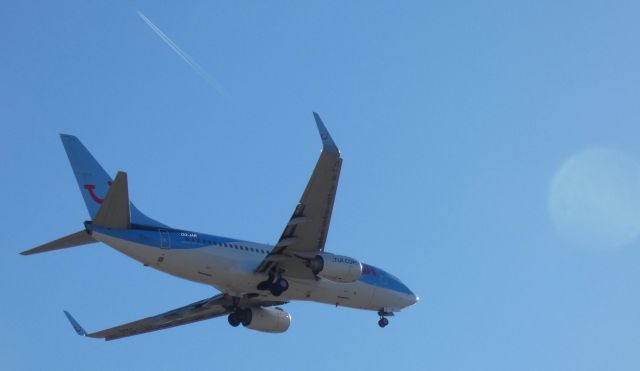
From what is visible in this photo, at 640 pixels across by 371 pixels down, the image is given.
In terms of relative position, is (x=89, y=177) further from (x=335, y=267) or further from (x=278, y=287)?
(x=335, y=267)

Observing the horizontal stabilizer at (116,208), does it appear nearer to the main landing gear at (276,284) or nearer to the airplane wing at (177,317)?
the main landing gear at (276,284)

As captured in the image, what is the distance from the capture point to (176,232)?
143 feet

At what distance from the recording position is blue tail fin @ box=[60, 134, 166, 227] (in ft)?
143

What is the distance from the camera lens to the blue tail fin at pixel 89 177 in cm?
4347

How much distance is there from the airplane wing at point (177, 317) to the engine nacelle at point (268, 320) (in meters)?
0.40

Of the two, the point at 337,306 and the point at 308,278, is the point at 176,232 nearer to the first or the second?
the point at 308,278

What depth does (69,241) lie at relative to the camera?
41250 millimetres

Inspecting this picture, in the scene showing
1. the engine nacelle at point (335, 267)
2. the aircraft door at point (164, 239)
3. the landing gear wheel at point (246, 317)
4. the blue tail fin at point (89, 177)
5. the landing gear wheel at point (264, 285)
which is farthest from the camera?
the landing gear wheel at point (246, 317)

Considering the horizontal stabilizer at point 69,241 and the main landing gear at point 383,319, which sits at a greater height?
the main landing gear at point 383,319

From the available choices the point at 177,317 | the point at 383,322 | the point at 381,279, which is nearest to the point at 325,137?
the point at 381,279

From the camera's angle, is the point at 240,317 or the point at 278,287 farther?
the point at 240,317

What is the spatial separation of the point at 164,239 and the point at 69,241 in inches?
145

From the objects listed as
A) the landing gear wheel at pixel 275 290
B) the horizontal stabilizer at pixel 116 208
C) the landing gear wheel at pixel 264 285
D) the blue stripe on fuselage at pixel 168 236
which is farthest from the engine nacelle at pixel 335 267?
the horizontal stabilizer at pixel 116 208

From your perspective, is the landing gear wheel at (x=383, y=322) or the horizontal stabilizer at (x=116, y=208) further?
the landing gear wheel at (x=383, y=322)
